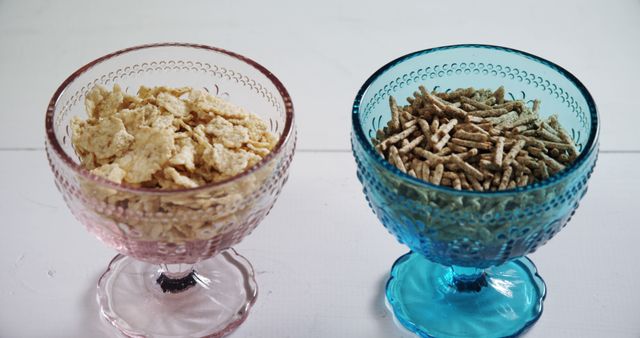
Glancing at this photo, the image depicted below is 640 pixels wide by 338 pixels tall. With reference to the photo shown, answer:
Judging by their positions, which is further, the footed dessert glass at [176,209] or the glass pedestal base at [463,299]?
the glass pedestal base at [463,299]

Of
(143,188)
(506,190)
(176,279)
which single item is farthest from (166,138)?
(506,190)

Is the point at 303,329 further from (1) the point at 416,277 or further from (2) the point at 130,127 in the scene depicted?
(2) the point at 130,127

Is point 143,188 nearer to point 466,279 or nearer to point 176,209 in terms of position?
A: point 176,209

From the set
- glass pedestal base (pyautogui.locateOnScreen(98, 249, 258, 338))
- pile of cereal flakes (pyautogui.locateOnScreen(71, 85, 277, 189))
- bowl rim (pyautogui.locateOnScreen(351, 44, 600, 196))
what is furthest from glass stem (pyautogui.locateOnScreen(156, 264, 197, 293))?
bowl rim (pyautogui.locateOnScreen(351, 44, 600, 196))

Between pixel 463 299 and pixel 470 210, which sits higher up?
pixel 470 210

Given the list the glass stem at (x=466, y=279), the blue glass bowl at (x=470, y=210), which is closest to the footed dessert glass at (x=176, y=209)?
the blue glass bowl at (x=470, y=210)

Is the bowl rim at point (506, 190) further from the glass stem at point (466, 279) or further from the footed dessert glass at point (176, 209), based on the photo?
the glass stem at point (466, 279)
